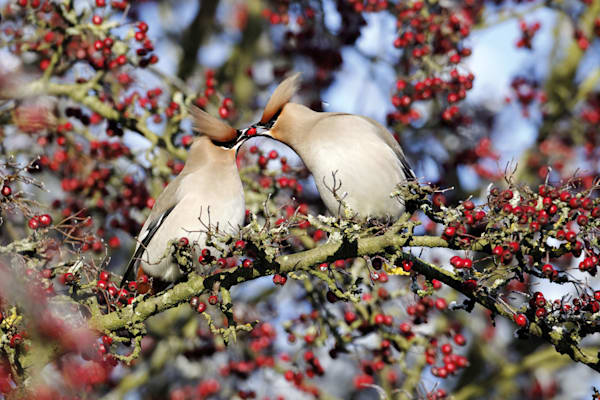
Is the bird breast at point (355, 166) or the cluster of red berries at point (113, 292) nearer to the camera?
the cluster of red berries at point (113, 292)

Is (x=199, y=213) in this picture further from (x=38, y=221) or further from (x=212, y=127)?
(x=38, y=221)

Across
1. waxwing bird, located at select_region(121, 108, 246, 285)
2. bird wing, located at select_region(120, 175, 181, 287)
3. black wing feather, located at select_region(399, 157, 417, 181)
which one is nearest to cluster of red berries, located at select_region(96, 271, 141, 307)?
waxwing bird, located at select_region(121, 108, 246, 285)

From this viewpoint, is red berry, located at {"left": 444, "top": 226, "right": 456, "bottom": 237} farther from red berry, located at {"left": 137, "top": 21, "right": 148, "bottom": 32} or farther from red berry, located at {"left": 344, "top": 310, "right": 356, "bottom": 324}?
red berry, located at {"left": 137, "top": 21, "right": 148, "bottom": 32}

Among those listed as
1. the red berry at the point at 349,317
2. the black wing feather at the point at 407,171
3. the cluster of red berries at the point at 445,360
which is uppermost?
the black wing feather at the point at 407,171

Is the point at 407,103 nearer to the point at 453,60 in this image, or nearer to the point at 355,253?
the point at 453,60

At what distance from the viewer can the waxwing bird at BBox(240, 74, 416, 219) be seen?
3.97 metres

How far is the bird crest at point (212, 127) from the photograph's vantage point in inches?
180

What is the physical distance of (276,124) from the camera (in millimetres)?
4523

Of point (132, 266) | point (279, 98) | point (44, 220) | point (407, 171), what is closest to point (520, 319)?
point (407, 171)

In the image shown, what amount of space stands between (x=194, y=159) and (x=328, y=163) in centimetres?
103

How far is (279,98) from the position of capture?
14.9 ft

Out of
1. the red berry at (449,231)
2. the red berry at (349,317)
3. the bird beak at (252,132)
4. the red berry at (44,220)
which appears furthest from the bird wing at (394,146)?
the red berry at (44,220)

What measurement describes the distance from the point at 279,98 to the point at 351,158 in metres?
0.80

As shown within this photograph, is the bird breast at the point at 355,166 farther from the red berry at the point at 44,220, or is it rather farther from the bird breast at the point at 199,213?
the red berry at the point at 44,220
